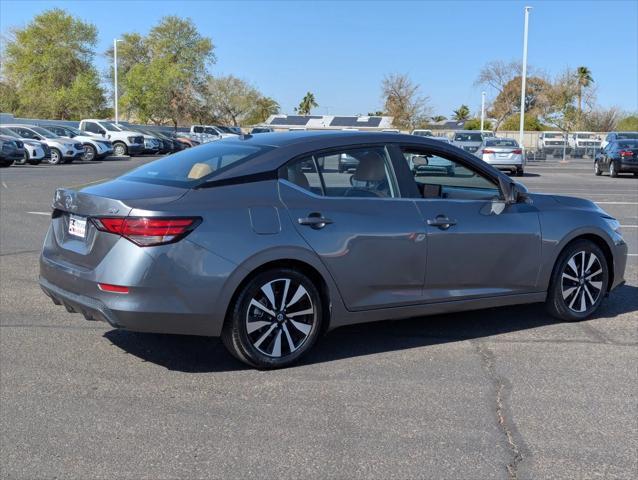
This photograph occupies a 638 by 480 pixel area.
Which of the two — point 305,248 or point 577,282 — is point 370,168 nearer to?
point 305,248

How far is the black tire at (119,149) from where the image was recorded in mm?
43175

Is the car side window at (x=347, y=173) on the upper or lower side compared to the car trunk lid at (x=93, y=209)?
upper

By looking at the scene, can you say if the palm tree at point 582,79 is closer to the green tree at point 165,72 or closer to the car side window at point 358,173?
the green tree at point 165,72

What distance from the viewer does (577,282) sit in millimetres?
6387

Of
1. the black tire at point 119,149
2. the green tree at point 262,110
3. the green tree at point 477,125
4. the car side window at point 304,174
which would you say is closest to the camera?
the car side window at point 304,174

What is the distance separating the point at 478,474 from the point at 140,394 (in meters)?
2.15

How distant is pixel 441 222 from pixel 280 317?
55.8 inches

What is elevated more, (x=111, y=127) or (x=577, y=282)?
(x=111, y=127)

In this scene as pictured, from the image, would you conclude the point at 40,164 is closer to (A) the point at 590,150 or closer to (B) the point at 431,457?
(B) the point at 431,457

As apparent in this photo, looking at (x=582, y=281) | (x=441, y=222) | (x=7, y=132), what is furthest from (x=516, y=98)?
(x=441, y=222)

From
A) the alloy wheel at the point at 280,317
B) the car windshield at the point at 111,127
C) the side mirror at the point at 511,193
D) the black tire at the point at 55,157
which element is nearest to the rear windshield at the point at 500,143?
the black tire at the point at 55,157

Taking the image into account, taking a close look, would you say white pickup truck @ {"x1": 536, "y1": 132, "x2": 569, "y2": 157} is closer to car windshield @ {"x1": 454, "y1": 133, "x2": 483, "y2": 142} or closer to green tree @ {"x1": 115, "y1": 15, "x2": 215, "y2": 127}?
car windshield @ {"x1": 454, "y1": 133, "x2": 483, "y2": 142}

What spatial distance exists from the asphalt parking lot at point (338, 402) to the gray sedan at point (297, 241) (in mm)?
384

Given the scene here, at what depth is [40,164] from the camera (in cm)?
3281
